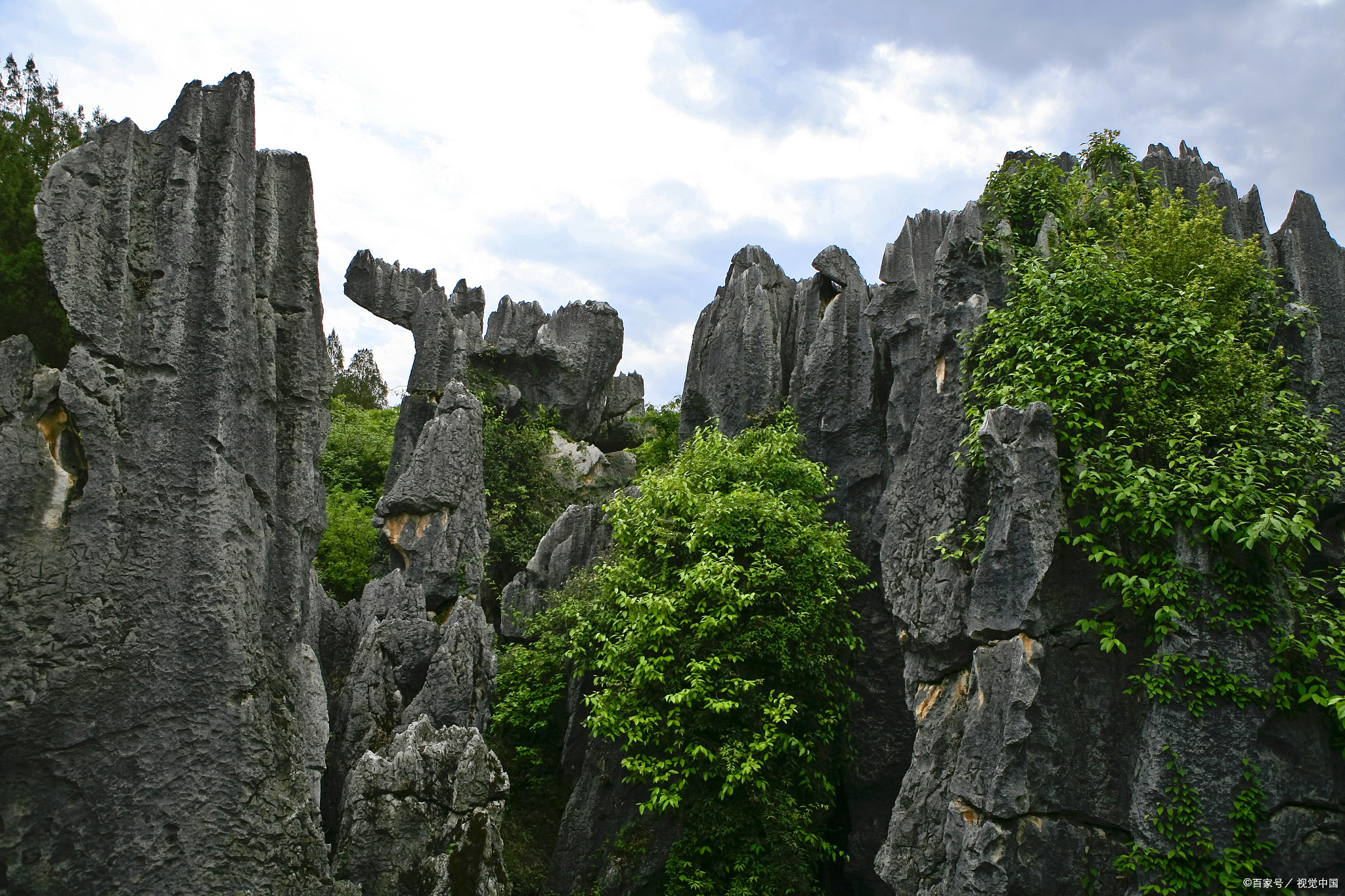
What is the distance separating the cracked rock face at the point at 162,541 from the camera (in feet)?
20.3

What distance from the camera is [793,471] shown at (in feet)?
55.0

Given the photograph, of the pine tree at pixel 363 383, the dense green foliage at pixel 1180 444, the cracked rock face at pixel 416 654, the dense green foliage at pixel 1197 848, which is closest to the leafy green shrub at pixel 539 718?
the cracked rock face at pixel 416 654

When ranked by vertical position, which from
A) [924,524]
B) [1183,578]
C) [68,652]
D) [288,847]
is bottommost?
[288,847]

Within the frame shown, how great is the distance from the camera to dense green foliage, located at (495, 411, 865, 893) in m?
12.9

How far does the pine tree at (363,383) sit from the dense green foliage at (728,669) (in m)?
32.9

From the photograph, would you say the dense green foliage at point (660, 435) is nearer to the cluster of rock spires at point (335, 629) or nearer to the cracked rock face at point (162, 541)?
the cluster of rock spires at point (335, 629)

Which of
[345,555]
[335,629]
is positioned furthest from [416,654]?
[345,555]

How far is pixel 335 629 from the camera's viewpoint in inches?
537

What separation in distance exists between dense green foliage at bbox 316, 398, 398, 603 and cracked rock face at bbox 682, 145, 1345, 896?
416 inches

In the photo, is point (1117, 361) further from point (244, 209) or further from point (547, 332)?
point (547, 332)

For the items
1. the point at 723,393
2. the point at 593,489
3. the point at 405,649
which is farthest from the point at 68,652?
the point at 593,489

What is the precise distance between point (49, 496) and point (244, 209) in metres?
3.10

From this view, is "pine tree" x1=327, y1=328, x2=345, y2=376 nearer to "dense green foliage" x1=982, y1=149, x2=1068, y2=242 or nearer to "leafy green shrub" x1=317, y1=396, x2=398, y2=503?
"leafy green shrub" x1=317, y1=396, x2=398, y2=503

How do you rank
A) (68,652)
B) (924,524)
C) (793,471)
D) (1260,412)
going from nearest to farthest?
(68,652)
(1260,412)
(924,524)
(793,471)
